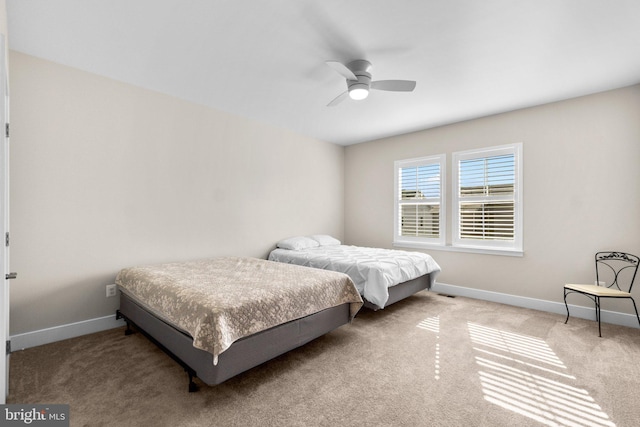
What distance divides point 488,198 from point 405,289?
1.78 m

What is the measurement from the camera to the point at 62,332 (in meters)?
2.71

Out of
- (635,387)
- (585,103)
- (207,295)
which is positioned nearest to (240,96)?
(207,295)

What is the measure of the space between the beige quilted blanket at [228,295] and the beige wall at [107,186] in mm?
399

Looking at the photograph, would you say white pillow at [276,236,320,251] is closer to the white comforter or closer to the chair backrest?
the white comforter

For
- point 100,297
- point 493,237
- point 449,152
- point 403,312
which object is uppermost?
point 449,152

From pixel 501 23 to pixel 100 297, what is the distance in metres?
4.23

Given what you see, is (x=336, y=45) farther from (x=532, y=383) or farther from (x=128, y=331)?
(x=128, y=331)

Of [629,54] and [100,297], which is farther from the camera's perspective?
[100,297]

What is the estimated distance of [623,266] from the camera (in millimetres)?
3186

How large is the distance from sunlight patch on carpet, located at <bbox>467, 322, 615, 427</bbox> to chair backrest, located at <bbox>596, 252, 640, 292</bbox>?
1309 mm

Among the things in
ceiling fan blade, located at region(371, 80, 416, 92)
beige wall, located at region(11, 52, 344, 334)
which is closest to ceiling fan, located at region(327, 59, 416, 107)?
ceiling fan blade, located at region(371, 80, 416, 92)

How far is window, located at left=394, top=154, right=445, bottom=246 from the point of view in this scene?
181 inches

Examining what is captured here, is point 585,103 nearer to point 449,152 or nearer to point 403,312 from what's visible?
point 449,152

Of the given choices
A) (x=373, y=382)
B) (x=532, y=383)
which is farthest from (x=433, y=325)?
(x=373, y=382)
